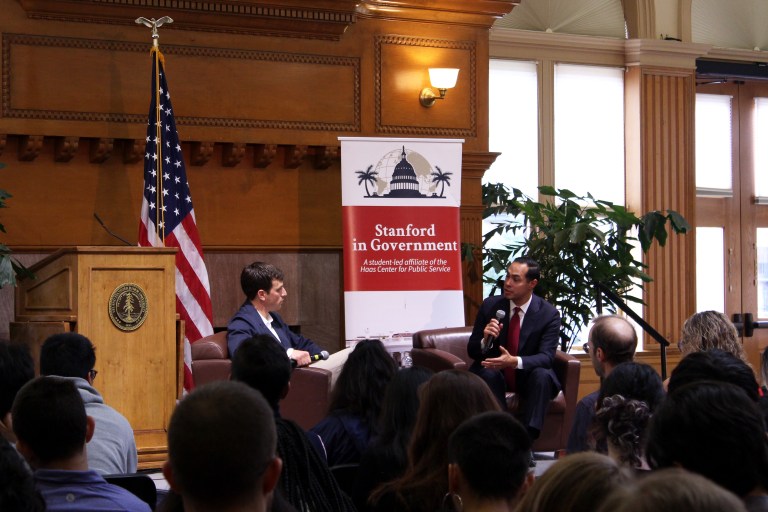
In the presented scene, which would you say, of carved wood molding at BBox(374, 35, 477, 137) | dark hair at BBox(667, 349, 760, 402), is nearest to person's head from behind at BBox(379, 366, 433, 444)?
dark hair at BBox(667, 349, 760, 402)

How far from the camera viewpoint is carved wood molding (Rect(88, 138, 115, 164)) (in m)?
7.70

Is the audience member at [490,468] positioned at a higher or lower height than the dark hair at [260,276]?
lower

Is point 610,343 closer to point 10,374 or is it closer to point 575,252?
point 10,374

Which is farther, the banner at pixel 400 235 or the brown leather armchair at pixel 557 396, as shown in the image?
the banner at pixel 400 235

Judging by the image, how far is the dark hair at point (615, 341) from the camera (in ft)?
14.5

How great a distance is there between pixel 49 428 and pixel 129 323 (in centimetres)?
368

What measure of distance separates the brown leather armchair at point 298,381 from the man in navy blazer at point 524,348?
3.14 feet

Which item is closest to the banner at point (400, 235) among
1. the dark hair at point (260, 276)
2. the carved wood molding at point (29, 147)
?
the dark hair at point (260, 276)

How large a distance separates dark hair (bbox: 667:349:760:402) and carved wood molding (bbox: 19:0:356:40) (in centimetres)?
550

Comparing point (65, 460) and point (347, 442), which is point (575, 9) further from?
point (65, 460)

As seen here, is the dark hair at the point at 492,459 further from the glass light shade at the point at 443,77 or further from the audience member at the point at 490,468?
the glass light shade at the point at 443,77

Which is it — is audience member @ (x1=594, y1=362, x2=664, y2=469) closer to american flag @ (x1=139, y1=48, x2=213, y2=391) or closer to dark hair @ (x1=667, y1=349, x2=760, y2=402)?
dark hair @ (x1=667, y1=349, x2=760, y2=402)

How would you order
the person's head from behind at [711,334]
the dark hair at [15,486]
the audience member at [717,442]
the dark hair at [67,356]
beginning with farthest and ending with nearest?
the person's head from behind at [711,334], the dark hair at [67,356], the audience member at [717,442], the dark hair at [15,486]

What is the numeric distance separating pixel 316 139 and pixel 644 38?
3725 mm
